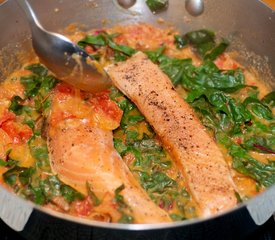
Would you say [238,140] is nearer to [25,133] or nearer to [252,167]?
[252,167]

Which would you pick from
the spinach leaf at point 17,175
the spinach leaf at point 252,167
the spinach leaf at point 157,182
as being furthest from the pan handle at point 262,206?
the spinach leaf at point 17,175

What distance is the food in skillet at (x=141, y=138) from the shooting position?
2.25 metres

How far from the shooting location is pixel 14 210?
1.94 metres

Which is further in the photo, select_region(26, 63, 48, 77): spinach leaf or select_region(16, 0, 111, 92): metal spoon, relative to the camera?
select_region(26, 63, 48, 77): spinach leaf

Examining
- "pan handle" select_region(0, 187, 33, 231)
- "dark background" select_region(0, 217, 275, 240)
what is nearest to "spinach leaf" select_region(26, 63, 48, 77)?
"dark background" select_region(0, 217, 275, 240)

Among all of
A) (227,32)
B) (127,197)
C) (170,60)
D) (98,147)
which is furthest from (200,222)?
(227,32)

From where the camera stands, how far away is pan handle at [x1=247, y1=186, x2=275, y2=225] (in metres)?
1.89

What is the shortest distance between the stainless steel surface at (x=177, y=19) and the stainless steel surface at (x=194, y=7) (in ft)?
0.09

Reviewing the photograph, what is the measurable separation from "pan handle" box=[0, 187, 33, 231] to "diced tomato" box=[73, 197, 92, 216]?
0.28 metres

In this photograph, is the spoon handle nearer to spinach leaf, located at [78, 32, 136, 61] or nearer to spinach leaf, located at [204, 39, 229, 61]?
spinach leaf, located at [78, 32, 136, 61]

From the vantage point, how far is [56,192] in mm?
2289

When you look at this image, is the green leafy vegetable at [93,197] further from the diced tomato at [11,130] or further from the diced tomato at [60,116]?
the diced tomato at [11,130]

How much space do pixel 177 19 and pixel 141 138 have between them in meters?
1.09

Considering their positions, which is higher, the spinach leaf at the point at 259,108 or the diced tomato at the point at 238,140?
the spinach leaf at the point at 259,108
